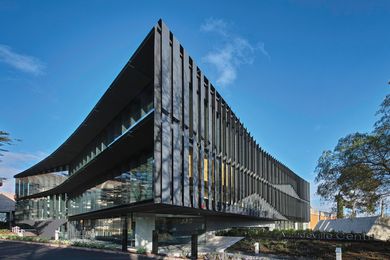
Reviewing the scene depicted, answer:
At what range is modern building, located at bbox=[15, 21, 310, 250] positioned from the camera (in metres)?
21.0

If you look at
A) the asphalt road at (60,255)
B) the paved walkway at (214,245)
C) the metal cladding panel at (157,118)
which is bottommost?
the paved walkway at (214,245)

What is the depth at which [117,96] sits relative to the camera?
2511cm

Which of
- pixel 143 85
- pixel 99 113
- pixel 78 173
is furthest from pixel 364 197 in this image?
pixel 78 173

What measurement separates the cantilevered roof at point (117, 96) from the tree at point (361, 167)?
11.1 metres

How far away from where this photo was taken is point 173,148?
2134 centimetres

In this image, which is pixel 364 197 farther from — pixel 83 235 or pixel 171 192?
pixel 83 235

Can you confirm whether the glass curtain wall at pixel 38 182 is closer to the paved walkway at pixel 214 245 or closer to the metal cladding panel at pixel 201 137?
the paved walkway at pixel 214 245

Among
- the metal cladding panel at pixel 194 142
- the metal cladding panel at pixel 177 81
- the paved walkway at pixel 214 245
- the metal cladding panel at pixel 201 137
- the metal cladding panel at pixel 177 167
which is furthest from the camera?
the paved walkway at pixel 214 245

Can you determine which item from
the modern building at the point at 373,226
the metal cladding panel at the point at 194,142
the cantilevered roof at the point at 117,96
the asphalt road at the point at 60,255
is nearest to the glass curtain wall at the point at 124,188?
the metal cladding panel at the point at 194,142

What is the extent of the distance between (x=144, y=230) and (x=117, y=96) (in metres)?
10.6

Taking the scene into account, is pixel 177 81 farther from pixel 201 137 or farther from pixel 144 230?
pixel 144 230

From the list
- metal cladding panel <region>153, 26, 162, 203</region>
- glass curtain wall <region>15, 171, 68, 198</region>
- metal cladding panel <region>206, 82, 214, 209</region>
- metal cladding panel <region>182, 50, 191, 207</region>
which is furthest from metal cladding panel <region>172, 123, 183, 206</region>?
glass curtain wall <region>15, 171, 68, 198</region>

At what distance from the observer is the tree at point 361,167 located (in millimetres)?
20531

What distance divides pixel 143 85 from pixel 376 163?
515 inches
